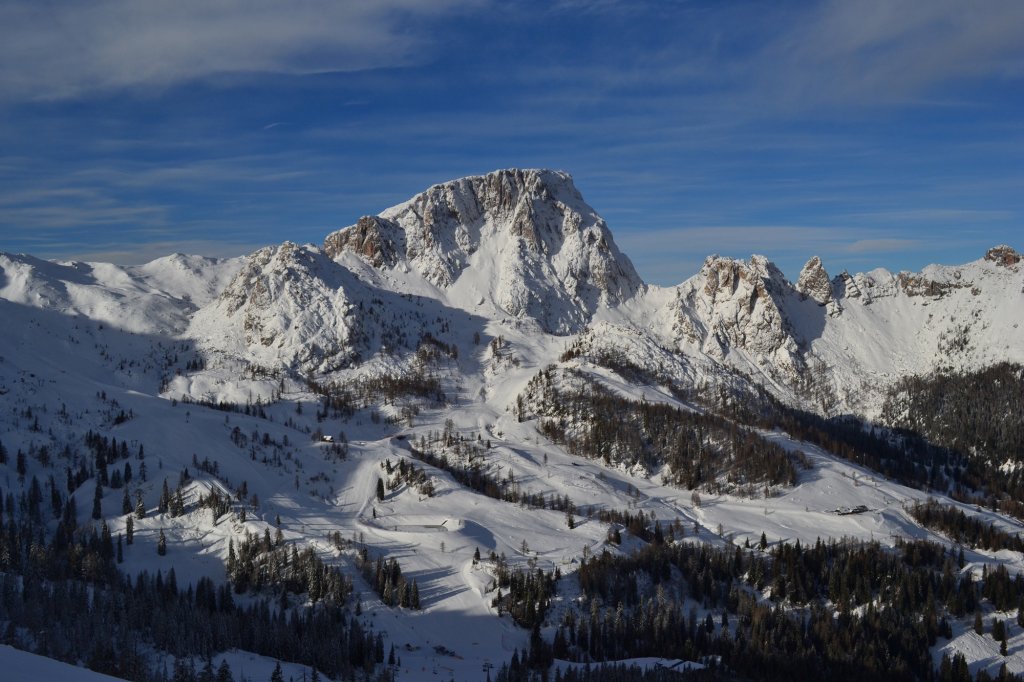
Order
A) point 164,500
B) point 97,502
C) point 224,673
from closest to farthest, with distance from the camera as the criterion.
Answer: point 224,673
point 97,502
point 164,500

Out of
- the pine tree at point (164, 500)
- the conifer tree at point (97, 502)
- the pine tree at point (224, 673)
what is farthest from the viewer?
the pine tree at point (164, 500)

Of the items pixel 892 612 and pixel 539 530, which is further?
pixel 539 530

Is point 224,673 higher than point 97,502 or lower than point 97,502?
lower

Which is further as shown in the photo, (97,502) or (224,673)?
(97,502)

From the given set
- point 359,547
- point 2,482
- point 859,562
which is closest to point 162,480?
point 2,482

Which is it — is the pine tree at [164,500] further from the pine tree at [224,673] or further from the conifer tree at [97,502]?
the pine tree at [224,673]

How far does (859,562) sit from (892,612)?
61.0 feet

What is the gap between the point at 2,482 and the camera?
185 m

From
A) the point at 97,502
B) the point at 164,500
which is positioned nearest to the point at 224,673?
the point at 164,500

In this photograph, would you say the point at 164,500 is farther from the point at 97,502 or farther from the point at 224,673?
the point at 224,673

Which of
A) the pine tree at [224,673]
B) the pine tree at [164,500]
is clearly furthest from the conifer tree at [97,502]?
the pine tree at [224,673]

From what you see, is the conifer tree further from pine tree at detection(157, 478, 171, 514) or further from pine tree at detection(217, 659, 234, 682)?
pine tree at detection(217, 659, 234, 682)

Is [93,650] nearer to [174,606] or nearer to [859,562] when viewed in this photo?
[174,606]

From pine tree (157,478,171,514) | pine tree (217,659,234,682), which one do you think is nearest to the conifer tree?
pine tree (157,478,171,514)
